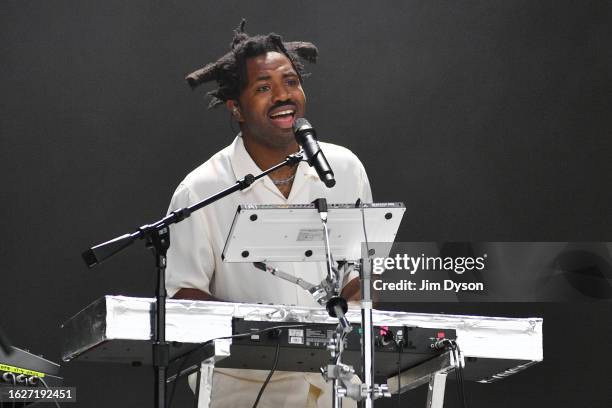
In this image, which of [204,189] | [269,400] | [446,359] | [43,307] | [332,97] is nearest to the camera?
[446,359]

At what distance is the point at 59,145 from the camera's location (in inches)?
197

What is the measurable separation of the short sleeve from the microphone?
0.93 m

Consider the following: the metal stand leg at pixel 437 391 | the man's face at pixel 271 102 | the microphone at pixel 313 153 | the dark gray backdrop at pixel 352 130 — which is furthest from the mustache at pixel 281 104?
the metal stand leg at pixel 437 391

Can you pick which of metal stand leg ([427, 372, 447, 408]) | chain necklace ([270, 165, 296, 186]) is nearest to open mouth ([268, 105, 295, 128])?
chain necklace ([270, 165, 296, 186])

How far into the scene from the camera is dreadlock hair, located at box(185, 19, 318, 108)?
451 cm

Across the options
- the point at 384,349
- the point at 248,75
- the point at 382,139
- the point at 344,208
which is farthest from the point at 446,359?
the point at 382,139

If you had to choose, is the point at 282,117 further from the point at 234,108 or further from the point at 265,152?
the point at 234,108

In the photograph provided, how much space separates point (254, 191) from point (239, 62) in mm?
642

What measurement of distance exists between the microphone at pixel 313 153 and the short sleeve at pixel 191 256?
0.93 metres

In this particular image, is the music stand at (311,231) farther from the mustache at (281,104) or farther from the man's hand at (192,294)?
the mustache at (281,104)

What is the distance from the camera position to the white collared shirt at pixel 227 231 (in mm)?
4055

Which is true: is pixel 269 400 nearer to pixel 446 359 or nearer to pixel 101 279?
pixel 446 359

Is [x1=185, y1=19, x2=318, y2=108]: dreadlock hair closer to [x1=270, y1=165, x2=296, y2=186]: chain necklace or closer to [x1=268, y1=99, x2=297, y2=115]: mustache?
[x1=268, y1=99, x2=297, y2=115]: mustache

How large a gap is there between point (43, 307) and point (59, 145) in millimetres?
751
